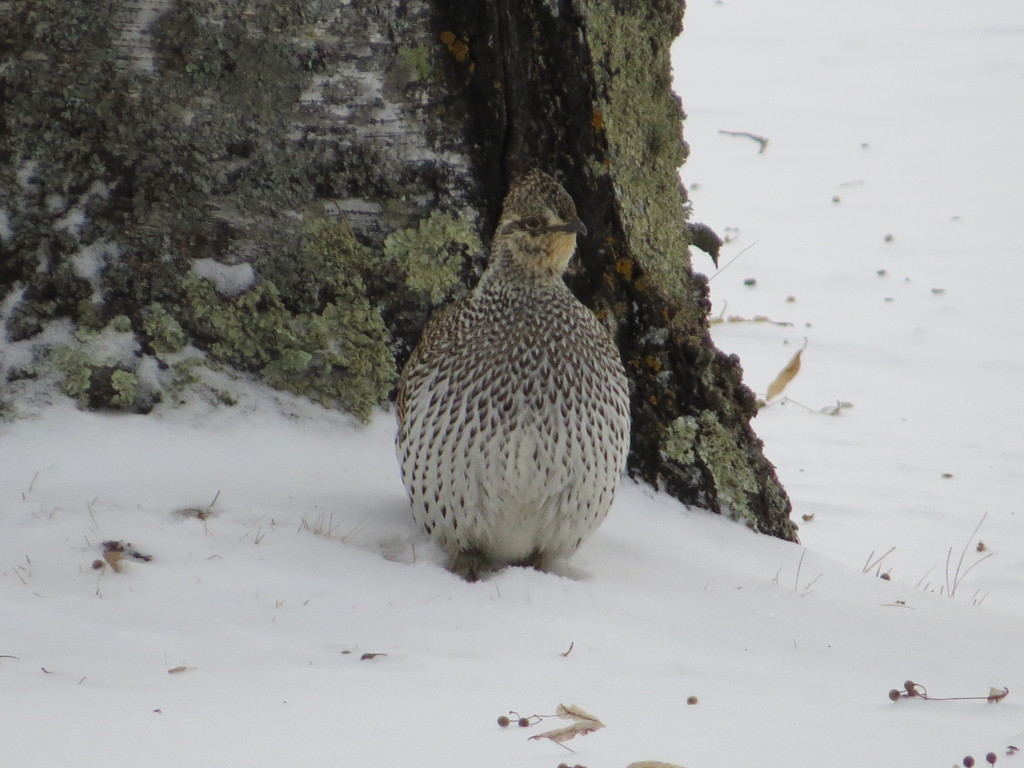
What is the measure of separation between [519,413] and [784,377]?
3934 millimetres

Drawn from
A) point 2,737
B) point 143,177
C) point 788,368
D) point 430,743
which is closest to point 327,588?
point 430,743

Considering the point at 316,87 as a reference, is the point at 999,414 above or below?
below

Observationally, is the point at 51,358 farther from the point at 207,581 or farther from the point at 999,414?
the point at 999,414

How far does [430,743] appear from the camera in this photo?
2721 mm

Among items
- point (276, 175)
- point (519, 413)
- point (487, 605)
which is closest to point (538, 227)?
point (519, 413)

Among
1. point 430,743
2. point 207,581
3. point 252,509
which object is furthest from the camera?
point 252,509

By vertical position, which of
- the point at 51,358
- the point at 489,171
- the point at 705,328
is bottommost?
the point at 51,358

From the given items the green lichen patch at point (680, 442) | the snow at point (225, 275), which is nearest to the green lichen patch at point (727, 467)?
the green lichen patch at point (680, 442)

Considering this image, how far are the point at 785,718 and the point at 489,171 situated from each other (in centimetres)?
223

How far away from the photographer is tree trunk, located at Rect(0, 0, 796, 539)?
13.7 ft


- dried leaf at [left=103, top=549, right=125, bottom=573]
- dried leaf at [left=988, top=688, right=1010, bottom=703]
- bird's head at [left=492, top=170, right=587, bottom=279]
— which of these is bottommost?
dried leaf at [left=103, top=549, right=125, bottom=573]

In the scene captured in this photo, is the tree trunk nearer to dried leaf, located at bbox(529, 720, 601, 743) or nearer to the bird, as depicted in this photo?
the bird

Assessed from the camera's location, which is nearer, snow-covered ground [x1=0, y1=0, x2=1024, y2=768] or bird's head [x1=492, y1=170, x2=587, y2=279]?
snow-covered ground [x1=0, y1=0, x2=1024, y2=768]

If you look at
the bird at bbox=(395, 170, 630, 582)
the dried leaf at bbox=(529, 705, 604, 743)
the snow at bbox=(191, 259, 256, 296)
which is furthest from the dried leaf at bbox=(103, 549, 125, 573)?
the dried leaf at bbox=(529, 705, 604, 743)
